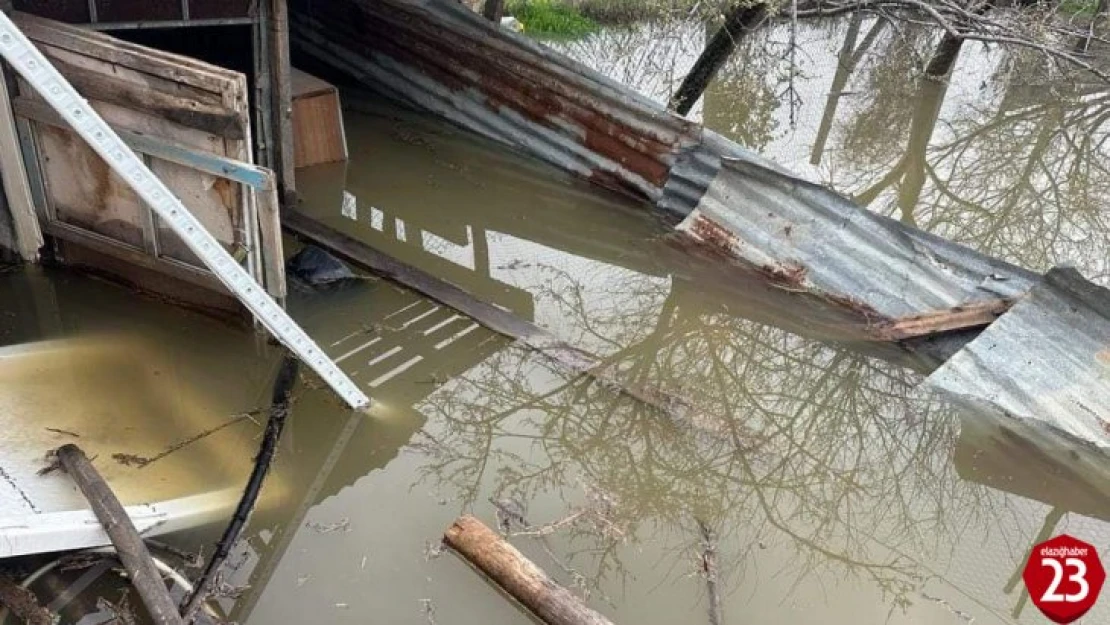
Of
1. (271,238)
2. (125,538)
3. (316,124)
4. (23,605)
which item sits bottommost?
(23,605)

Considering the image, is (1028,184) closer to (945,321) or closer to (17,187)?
(945,321)

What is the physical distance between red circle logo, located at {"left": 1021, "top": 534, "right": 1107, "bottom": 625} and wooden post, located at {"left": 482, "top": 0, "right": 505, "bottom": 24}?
7.09 metres

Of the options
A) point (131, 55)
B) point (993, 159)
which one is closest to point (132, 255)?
point (131, 55)

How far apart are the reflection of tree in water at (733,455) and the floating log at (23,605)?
1758 millimetres

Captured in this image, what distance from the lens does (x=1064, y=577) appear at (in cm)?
414

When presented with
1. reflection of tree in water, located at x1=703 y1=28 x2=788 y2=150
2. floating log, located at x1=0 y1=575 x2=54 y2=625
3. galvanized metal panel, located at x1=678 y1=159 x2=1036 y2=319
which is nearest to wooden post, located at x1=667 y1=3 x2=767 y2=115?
galvanized metal panel, located at x1=678 y1=159 x2=1036 y2=319

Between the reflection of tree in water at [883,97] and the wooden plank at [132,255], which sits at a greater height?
the reflection of tree in water at [883,97]

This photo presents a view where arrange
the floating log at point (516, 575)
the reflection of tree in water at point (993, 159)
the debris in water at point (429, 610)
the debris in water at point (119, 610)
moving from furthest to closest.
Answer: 1. the reflection of tree in water at point (993, 159)
2. the debris in water at point (429, 610)
3. the floating log at point (516, 575)
4. the debris in water at point (119, 610)

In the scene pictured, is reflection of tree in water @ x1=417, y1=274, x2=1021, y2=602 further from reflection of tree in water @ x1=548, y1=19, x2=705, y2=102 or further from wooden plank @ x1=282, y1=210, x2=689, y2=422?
reflection of tree in water @ x1=548, y1=19, x2=705, y2=102

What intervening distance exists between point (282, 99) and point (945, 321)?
17.0 ft

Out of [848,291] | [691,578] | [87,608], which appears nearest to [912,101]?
[848,291]

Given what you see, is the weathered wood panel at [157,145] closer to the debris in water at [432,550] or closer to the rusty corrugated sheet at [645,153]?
the debris in water at [432,550]

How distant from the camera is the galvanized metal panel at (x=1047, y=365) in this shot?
462cm

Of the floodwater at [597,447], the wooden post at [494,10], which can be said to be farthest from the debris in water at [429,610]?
the wooden post at [494,10]
